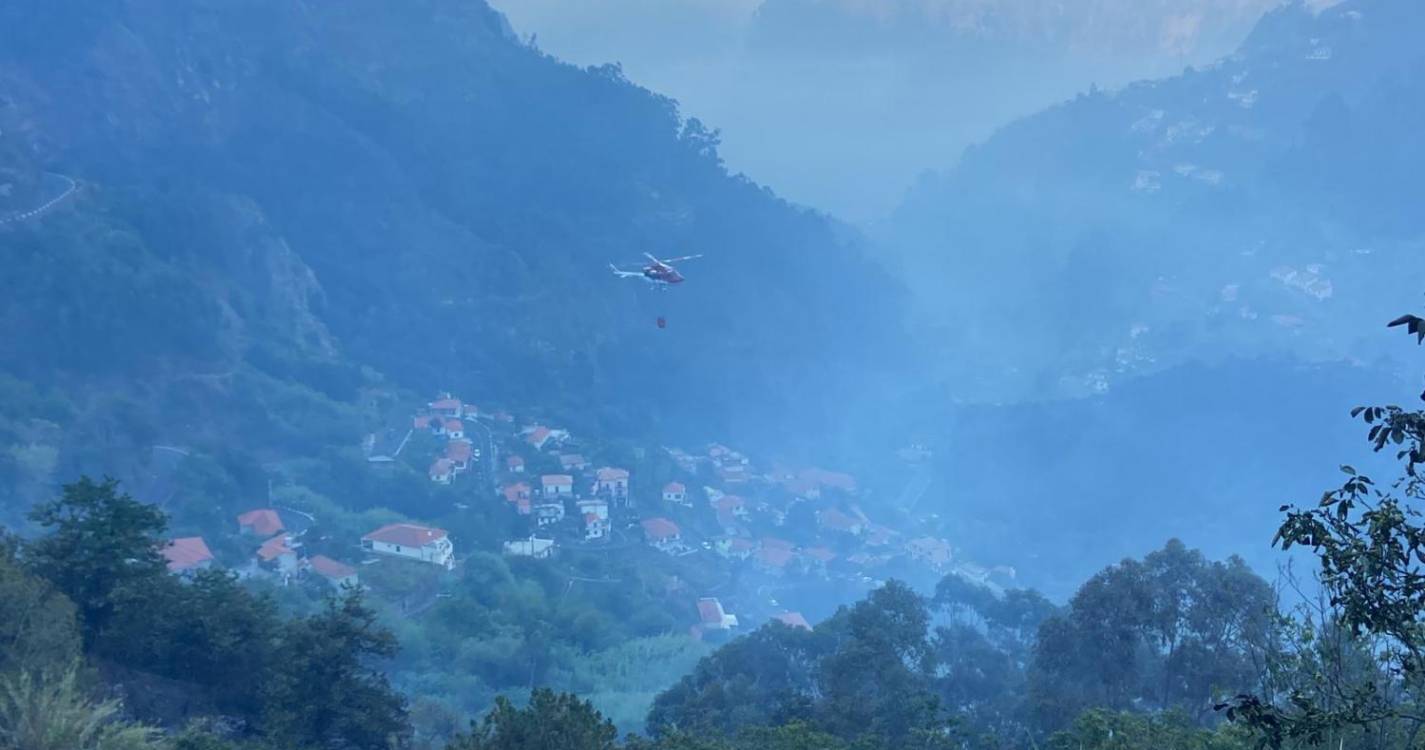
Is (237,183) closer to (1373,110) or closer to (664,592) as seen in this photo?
(664,592)

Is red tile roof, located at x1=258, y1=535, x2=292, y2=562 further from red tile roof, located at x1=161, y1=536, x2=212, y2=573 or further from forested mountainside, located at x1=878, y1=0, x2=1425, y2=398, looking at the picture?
forested mountainside, located at x1=878, y1=0, x2=1425, y2=398

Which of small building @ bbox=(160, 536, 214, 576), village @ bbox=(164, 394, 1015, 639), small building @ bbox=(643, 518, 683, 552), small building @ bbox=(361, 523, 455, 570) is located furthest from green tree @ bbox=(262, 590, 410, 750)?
small building @ bbox=(643, 518, 683, 552)

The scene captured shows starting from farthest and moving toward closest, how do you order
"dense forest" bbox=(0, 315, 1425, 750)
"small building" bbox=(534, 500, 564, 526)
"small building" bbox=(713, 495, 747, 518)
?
"small building" bbox=(713, 495, 747, 518) < "small building" bbox=(534, 500, 564, 526) < "dense forest" bbox=(0, 315, 1425, 750)

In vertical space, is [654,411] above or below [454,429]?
above

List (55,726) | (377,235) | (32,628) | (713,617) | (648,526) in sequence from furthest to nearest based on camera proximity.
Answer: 1. (377,235)
2. (648,526)
3. (713,617)
4. (32,628)
5. (55,726)

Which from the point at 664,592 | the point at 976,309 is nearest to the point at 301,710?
the point at 664,592

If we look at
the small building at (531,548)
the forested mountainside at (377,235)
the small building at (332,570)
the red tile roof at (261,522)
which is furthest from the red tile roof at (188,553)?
the small building at (531,548)

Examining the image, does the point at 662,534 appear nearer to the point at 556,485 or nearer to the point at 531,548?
the point at 556,485

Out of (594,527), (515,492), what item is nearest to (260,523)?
(515,492)
